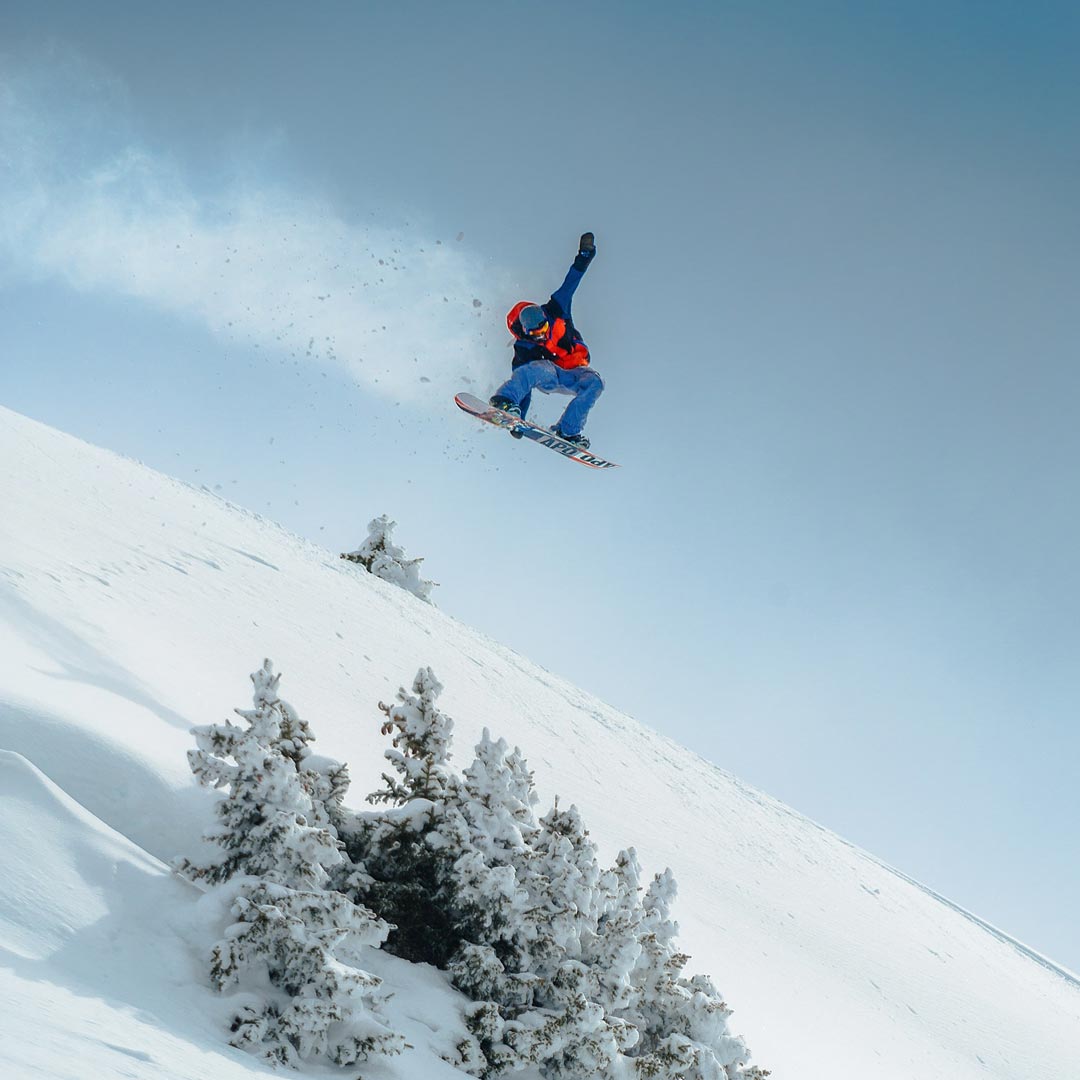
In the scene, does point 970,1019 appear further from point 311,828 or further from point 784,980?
point 311,828

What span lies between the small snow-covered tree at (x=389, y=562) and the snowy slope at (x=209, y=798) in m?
3.22

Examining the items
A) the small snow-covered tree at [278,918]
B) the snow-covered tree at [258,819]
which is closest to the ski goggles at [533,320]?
the small snow-covered tree at [278,918]

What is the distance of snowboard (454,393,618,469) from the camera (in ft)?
47.6

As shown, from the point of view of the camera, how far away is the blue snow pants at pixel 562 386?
1409 cm

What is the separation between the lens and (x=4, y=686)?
754 cm

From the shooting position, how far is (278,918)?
5836mm

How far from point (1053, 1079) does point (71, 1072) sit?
2013cm

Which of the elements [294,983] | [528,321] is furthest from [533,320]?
[294,983]

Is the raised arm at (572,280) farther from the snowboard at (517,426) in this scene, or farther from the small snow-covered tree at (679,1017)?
the small snow-covered tree at (679,1017)

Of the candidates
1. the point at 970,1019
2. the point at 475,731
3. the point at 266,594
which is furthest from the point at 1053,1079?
the point at 266,594

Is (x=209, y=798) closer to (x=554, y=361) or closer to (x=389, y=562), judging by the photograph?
(x=554, y=361)

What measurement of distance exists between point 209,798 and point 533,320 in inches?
337

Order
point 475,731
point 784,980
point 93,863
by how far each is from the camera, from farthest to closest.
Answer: point 475,731 < point 784,980 < point 93,863

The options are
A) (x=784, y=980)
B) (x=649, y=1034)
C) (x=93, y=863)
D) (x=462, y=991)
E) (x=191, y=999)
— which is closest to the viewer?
(x=191, y=999)
